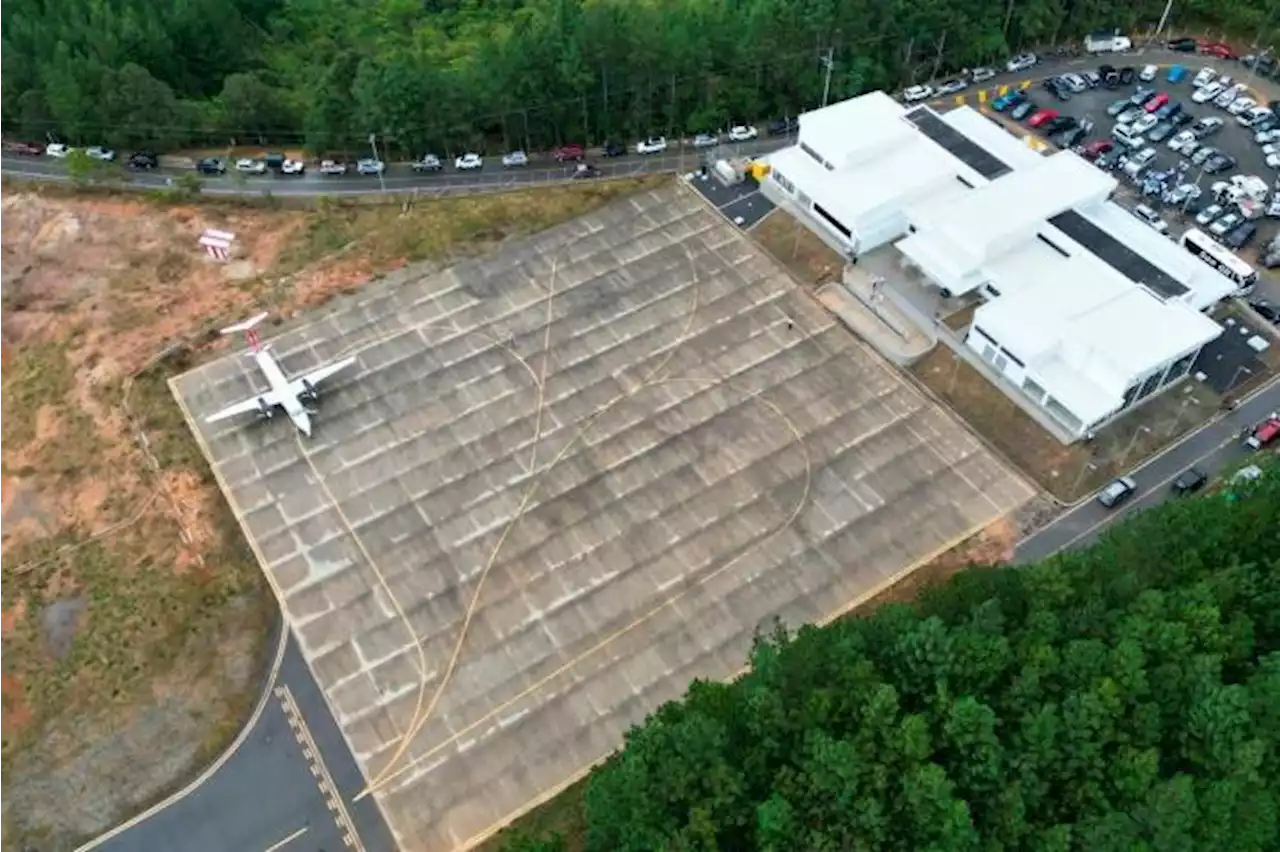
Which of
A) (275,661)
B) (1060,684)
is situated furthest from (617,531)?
(1060,684)

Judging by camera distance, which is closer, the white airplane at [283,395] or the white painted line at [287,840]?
the white painted line at [287,840]

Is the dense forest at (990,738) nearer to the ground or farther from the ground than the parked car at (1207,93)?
nearer to the ground

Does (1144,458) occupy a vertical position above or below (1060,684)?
below

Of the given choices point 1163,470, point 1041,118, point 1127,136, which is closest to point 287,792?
point 1163,470

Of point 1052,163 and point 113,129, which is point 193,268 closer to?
point 113,129

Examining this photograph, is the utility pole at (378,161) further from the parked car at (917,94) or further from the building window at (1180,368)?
the building window at (1180,368)

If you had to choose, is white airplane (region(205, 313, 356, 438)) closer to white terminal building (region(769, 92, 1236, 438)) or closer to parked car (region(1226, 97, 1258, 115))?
white terminal building (region(769, 92, 1236, 438))

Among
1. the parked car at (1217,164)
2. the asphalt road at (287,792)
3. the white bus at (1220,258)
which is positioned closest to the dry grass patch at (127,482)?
the asphalt road at (287,792)
